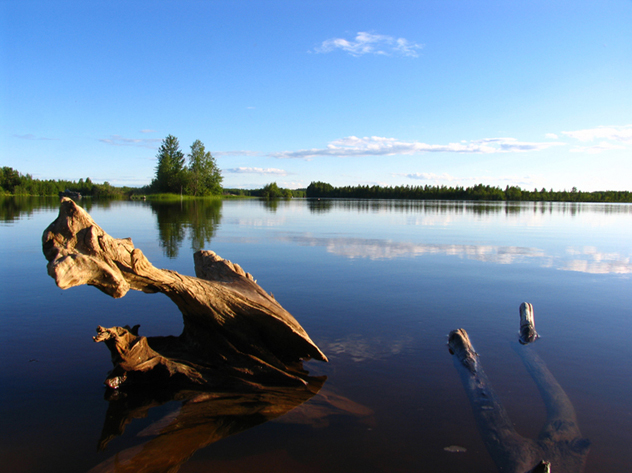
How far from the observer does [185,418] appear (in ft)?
15.1

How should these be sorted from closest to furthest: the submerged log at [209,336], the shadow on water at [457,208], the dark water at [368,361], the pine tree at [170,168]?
the dark water at [368,361] < the submerged log at [209,336] < the shadow on water at [457,208] < the pine tree at [170,168]

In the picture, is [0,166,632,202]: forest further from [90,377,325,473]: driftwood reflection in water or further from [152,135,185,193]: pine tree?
[90,377,325,473]: driftwood reflection in water

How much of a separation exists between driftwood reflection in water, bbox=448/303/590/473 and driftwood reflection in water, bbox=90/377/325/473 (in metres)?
2.11

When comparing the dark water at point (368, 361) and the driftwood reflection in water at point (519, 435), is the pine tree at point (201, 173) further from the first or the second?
the driftwood reflection in water at point (519, 435)

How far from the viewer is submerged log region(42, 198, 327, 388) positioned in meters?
Answer: 4.54

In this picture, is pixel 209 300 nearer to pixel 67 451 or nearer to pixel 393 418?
pixel 67 451

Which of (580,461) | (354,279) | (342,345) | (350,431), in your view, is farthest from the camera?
(354,279)

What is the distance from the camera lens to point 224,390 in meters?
5.16

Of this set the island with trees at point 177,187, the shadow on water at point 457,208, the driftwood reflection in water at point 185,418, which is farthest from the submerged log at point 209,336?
the island with trees at point 177,187

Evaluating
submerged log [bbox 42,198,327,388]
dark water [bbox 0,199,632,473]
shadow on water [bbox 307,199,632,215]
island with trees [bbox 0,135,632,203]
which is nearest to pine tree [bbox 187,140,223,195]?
island with trees [bbox 0,135,632,203]

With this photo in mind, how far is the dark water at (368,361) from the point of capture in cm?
411

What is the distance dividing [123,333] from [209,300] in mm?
1057

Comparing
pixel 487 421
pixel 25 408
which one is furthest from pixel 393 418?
pixel 25 408

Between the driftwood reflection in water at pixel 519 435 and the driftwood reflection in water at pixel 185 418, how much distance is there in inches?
83.0
